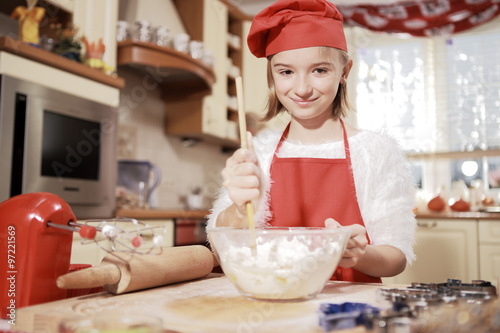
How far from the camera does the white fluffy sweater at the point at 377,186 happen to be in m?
1.03

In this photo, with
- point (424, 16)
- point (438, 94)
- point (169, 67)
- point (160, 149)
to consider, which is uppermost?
point (424, 16)

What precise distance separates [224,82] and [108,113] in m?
1.60

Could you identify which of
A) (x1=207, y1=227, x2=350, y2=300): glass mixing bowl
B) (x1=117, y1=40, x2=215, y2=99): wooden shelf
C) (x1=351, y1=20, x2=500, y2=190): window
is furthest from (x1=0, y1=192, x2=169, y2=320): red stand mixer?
(x1=351, y1=20, x2=500, y2=190): window

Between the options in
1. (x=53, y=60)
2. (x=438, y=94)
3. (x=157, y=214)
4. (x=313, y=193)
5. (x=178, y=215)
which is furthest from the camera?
(x=438, y=94)

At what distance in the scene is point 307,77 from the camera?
3.32 ft

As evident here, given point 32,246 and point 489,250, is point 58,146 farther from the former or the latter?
point 489,250

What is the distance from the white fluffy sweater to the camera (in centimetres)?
103

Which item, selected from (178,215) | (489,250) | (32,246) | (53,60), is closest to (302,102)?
(32,246)

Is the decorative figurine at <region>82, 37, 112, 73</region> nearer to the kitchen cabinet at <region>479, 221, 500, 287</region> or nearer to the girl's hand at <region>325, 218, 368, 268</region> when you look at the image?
the girl's hand at <region>325, 218, 368, 268</region>

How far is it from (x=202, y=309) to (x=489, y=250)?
2804 mm

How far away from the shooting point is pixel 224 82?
3797mm

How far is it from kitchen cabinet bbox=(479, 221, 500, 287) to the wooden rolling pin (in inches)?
102

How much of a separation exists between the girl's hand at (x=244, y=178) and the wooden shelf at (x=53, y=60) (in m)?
1.40

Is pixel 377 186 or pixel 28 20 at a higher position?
pixel 28 20
